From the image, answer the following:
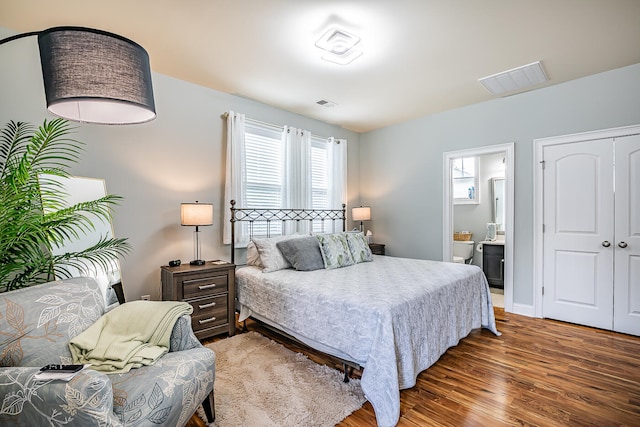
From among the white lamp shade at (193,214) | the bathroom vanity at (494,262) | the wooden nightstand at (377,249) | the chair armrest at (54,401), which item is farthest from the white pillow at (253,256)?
the bathroom vanity at (494,262)

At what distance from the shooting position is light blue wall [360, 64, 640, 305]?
3.14 m

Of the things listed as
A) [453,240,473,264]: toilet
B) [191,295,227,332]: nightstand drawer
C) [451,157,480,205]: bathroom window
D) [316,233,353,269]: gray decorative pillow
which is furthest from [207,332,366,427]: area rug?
[451,157,480,205]: bathroom window

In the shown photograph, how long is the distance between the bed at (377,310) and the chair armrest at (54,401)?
4.54 ft

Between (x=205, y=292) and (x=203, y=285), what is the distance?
0.24ft

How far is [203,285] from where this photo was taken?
286 centimetres

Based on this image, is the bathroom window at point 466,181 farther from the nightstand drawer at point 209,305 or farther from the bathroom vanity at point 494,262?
the nightstand drawer at point 209,305

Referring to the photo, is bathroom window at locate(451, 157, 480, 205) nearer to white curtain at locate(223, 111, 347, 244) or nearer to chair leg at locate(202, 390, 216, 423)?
white curtain at locate(223, 111, 347, 244)

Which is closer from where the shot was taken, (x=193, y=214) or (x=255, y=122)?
(x=193, y=214)

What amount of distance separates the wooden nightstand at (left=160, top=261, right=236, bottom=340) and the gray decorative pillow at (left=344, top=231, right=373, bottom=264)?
1.41 m

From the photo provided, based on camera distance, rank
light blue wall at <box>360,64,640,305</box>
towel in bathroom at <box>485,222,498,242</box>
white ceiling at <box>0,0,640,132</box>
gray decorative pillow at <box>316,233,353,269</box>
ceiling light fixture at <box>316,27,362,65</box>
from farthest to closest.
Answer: towel in bathroom at <box>485,222,498,242</box> → gray decorative pillow at <box>316,233,353,269</box> → light blue wall at <box>360,64,640,305</box> → ceiling light fixture at <box>316,27,362,65</box> → white ceiling at <box>0,0,640,132</box>

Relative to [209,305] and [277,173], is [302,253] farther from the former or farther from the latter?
[277,173]

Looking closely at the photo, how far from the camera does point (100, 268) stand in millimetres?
2477

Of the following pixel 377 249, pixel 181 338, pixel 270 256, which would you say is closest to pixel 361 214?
pixel 377 249

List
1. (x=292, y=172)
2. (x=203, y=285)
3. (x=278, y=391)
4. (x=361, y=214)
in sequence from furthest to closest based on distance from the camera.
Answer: (x=361, y=214) < (x=292, y=172) < (x=203, y=285) < (x=278, y=391)
